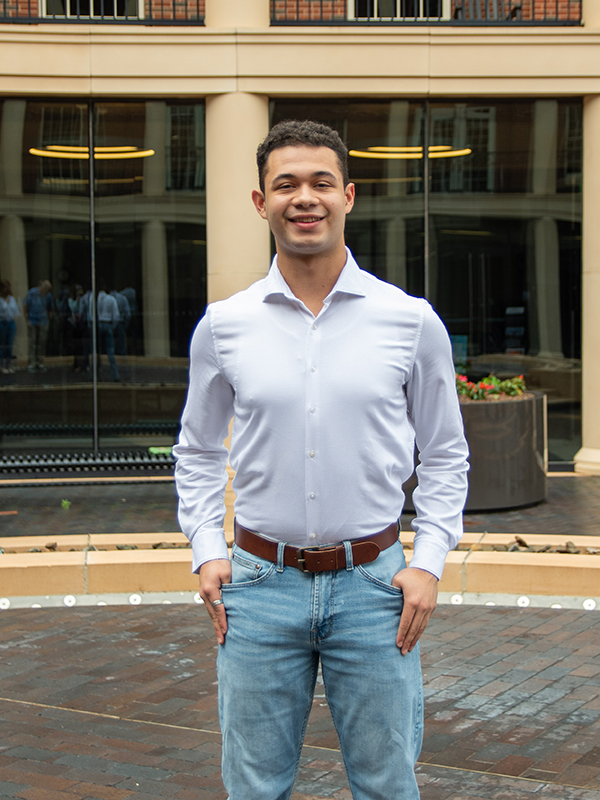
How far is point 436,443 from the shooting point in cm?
252

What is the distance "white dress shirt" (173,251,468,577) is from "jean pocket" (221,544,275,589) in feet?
0.21

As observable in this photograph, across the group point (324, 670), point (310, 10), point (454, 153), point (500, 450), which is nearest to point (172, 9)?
point (310, 10)

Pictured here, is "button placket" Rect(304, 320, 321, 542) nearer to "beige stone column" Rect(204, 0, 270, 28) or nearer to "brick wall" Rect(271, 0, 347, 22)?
"beige stone column" Rect(204, 0, 270, 28)

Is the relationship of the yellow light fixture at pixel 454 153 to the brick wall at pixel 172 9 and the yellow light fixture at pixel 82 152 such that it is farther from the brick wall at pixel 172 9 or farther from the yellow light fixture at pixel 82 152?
the yellow light fixture at pixel 82 152

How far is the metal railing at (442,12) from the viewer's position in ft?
38.8

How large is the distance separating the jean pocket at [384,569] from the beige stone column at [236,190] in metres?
9.12

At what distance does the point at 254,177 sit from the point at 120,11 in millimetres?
2638

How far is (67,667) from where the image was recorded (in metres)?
5.29

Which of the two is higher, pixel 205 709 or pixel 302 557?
pixel 302 557

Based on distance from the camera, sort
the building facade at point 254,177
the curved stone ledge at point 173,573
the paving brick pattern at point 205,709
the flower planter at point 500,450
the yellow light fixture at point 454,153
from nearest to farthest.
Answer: the paving brick pattern at point 205,709 < the curved stone ledge at point 173,573 < the flower planter at point 500,450 < the building facade at point 254,177 < the yellow light fixture at point 454,153

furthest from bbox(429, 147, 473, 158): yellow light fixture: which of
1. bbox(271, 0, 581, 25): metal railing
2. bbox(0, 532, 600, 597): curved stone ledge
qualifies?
bbox(0, 532, 600, 597): curved stone ledge

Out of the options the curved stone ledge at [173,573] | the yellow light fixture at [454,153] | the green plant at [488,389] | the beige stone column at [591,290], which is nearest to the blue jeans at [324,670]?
the curved stone ledge at [173,573]

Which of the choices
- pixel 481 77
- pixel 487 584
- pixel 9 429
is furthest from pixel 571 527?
pixel 9 429

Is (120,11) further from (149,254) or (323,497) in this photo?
(323,497)
